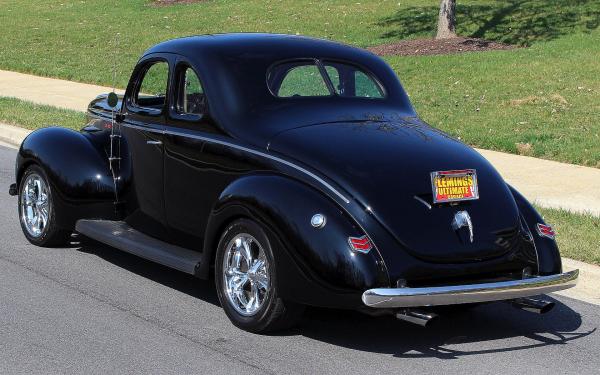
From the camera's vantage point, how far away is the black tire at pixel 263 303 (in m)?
6.41

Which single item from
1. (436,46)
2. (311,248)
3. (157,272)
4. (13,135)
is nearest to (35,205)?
(157,272)

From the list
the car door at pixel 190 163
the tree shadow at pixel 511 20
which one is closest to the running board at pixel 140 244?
the car door at pixel 190 163

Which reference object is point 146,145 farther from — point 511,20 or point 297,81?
point 511,20

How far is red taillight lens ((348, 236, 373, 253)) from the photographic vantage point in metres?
6.12

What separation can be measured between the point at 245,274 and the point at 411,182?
3.70 feet

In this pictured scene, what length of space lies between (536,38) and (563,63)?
3.16 meters

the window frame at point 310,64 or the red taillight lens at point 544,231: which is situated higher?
the window frame at point 310,64

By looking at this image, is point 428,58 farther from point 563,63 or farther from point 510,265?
point 510,265

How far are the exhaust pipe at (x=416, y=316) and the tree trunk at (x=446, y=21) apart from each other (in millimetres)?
16613

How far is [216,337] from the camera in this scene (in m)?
6.60

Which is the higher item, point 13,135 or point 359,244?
point 359,244

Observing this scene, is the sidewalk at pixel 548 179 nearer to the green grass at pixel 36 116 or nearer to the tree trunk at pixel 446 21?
the green grass at pixel 36 116

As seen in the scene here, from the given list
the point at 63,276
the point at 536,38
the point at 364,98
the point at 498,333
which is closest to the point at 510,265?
the point at 498,333

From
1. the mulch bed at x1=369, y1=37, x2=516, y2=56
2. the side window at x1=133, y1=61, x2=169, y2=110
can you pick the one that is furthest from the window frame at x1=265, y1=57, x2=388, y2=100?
the mulch bed at x1=369, y1=37, x2=516, y2=56
